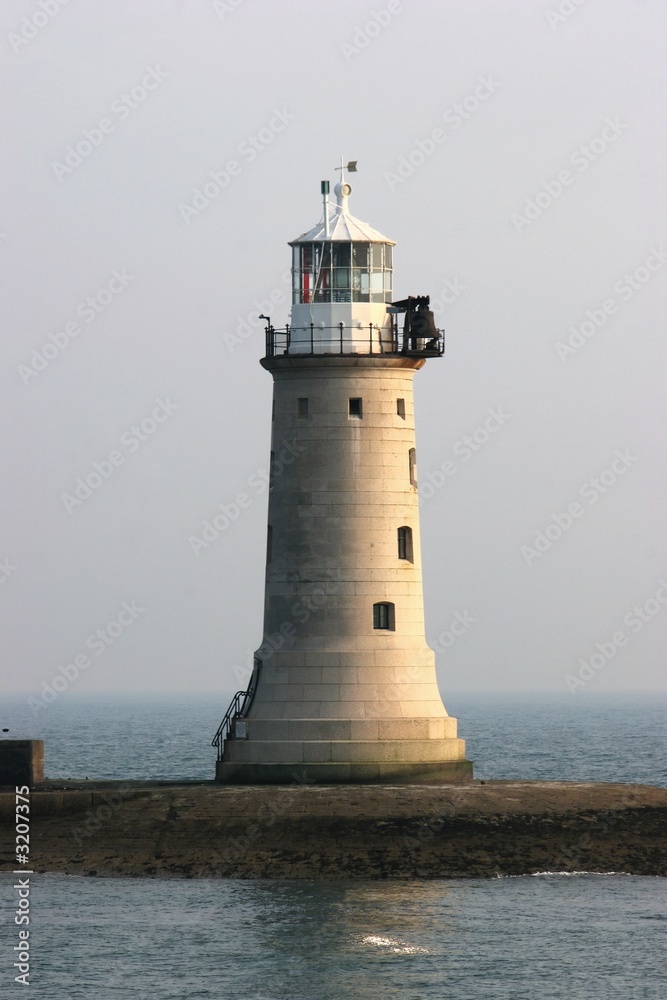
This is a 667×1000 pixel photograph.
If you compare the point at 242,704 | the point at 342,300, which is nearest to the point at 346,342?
the point at 342,300

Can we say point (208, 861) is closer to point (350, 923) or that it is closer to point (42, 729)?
point (350, 923)

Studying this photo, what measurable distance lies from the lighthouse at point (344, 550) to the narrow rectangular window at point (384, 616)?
0.04 meters

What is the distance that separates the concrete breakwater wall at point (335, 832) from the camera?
41031 mm

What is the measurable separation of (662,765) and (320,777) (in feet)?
139

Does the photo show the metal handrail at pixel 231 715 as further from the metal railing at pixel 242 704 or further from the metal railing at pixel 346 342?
the metal railing at pixel 346 342

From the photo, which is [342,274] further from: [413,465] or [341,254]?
[413,465]

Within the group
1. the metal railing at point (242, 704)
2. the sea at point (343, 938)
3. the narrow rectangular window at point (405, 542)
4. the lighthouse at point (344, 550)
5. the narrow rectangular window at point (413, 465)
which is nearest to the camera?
the sea at point (343, 938)

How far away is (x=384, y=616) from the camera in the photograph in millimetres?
45438

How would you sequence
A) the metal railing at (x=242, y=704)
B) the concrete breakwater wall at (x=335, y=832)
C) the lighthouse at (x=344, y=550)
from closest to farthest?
1. the concrete breakwater wall at (x=335, y=832)
2. the lighthouse at (x=344, y=550)
3. the metal railing at (x=242, y=704)

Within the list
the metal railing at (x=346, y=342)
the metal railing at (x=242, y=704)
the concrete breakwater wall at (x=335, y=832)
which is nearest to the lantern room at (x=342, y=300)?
the metal railing at (x=346, y=342)

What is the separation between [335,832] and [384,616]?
600cm

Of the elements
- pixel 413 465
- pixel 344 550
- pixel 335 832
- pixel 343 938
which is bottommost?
pixel 343 938

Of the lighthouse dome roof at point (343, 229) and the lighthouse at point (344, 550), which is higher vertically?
the lighthouse dome roof at point (343, 229)

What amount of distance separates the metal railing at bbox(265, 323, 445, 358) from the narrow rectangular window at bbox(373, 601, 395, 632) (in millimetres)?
5760
